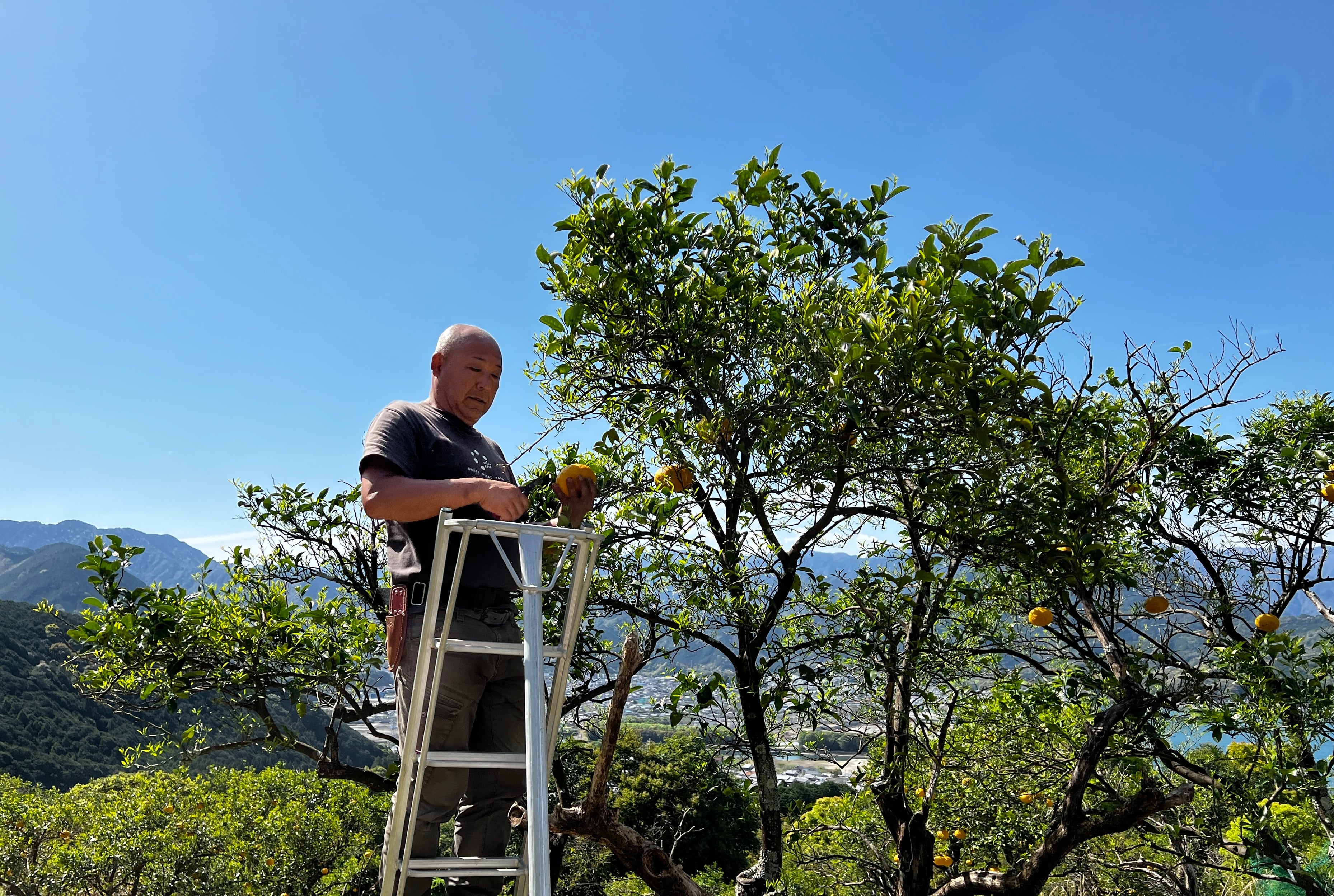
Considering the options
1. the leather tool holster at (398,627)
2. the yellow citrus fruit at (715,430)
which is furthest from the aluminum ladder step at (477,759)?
the yellow citrus fruit at (715,430)

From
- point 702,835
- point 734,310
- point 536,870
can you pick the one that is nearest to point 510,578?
point 536,870

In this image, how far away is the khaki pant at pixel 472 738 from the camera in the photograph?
227cm

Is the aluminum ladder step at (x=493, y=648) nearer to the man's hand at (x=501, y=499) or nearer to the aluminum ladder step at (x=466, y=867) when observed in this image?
the man's hand at (x=501, y=499)

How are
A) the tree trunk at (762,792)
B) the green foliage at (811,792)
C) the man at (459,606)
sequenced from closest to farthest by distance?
the man at (459,606) → the tree trunk at (762,792) → the green foliage at (811,792)

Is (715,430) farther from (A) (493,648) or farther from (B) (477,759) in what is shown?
(B) (477,759)

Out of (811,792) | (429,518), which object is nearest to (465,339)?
(429,518)

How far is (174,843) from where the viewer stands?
12.5m

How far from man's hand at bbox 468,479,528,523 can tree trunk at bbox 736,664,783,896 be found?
1.87 m

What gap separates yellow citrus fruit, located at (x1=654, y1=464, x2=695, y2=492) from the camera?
344 centimetres

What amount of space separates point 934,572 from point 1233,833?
551cm

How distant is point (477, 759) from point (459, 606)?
54 cm

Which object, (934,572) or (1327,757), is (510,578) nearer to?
(934,572)

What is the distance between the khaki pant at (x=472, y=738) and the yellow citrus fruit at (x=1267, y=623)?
415cm

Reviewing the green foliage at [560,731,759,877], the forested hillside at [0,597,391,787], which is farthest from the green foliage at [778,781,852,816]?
the forested hillside at [0,597,391,787]
